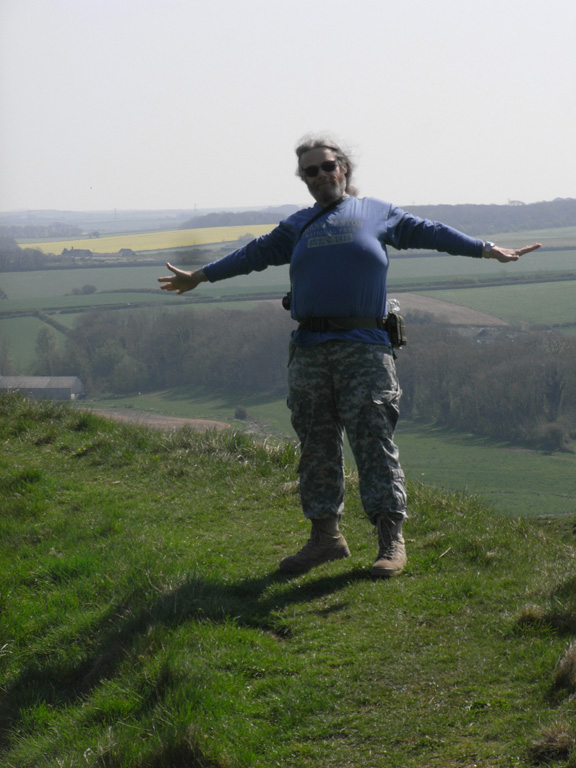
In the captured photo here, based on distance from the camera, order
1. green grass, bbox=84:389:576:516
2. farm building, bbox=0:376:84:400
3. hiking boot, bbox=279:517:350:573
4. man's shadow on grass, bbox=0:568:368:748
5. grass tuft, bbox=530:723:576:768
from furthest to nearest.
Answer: green grass, bbox=84:389:576:516 → farm building, bbox=0:376:84:400 → hiking boot, bbox=279:517:350:573 → man's shadow on grass, bbox=0:568:368:748 → grass tuft, bbox=530:723:576:768

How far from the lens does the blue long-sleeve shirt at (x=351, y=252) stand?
439cm

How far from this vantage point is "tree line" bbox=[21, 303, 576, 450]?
27.7m

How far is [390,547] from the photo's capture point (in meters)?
4.62

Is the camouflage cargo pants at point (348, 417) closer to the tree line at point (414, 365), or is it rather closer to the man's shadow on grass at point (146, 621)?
the man's shadow on grass at point (146, 621)

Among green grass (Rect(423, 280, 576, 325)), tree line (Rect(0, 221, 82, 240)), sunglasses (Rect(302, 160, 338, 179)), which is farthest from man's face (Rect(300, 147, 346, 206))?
green grass (Rect(423, 280, 576, 325))

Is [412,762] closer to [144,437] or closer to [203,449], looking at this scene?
[203,449]

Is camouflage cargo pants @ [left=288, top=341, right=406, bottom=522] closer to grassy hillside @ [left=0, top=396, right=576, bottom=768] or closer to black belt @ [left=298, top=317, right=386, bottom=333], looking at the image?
black belt @ [left=298, top=317, right=386, bottom=333]

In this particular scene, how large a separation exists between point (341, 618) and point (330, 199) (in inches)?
84.9

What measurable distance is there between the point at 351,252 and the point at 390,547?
5.18 ft

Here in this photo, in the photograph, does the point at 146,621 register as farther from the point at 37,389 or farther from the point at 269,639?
the point at 37,389

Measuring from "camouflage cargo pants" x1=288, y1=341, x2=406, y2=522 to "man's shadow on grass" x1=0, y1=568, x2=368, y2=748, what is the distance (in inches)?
19.1

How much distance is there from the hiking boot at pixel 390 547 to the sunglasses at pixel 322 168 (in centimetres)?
→ 186

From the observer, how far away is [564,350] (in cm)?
3938

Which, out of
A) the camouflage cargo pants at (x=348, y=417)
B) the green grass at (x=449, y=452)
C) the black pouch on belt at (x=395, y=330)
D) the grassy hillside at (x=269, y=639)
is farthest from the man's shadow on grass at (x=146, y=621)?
the green grass at (x=449, y=452)
